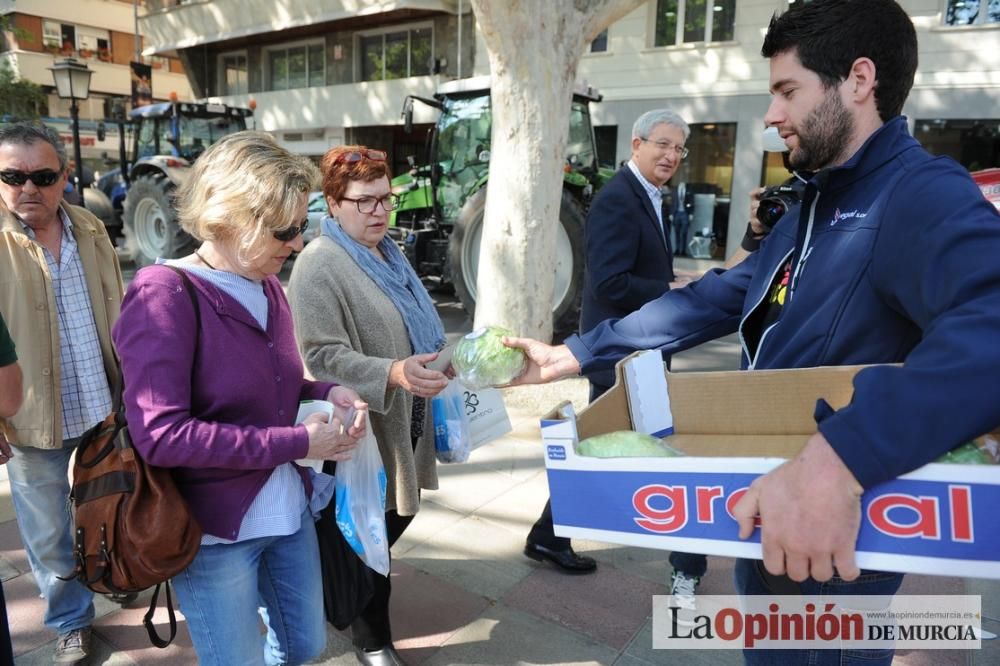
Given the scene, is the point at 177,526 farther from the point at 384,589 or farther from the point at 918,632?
the point at 918,632

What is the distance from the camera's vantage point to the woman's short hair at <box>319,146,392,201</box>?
2383 mm

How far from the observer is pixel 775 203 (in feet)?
9.10

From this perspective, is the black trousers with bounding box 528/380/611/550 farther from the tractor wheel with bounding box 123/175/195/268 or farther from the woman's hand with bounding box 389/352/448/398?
the tractor wheel with bounding box 123/175/195/268

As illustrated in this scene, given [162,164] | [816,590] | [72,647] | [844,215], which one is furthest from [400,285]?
[162,164]

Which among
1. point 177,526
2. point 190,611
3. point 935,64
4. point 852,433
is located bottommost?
point 190,611

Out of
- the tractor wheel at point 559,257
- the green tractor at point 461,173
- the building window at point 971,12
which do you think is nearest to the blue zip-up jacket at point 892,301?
the tractor wheel at point 559,257

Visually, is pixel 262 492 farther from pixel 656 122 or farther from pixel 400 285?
pixel 656 122

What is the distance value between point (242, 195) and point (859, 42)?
1.41m

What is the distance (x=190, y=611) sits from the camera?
1705 mm

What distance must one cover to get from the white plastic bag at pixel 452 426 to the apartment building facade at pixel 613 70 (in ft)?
33.0

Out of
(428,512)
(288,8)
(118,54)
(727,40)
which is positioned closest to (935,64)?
(727,40)

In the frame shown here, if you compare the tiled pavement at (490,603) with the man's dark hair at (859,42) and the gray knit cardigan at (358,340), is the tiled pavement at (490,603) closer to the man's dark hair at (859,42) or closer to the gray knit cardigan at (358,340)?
the gray knit cardigan at (358,340)

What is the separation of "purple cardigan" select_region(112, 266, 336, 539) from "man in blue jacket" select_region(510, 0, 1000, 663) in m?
1.09

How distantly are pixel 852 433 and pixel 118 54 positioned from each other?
34.9 meters
